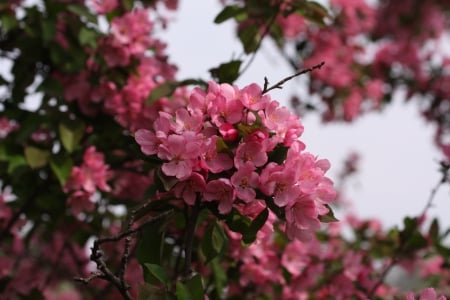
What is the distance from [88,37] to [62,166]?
0.41m

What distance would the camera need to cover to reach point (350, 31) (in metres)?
4.62

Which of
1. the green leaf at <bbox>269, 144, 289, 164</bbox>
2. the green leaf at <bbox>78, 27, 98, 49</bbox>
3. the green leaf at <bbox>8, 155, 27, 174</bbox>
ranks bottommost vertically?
the green leaf at <bbox>8, 155, 27, 174</bbox>

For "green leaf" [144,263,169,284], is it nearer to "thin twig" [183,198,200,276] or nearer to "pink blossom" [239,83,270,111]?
"thin twig" [183,198,200,276]

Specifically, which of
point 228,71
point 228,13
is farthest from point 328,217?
point 228,13

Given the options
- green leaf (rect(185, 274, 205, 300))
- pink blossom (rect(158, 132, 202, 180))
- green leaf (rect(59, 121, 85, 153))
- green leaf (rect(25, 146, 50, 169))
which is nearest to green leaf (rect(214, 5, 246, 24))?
green leaf (rect(59, 121, 85, 153))

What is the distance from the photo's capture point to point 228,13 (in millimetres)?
1858

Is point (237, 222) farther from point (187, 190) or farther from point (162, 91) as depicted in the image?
point (162, 91)

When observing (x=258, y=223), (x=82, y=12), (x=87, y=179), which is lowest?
(x=87, y=179)

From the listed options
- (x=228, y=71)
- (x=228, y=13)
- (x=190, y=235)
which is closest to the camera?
(x=190, y=235)

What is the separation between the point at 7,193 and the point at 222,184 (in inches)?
47.9

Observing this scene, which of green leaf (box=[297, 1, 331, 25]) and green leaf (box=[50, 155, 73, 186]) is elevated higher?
green leaf (box=[297, 1, 331, 25])

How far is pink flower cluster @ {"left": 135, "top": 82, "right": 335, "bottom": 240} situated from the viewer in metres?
1.09

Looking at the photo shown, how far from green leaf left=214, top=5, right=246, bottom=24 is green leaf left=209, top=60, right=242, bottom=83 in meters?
0.20

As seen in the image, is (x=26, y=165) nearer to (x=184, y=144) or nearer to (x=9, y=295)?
(x=9, y=295)
